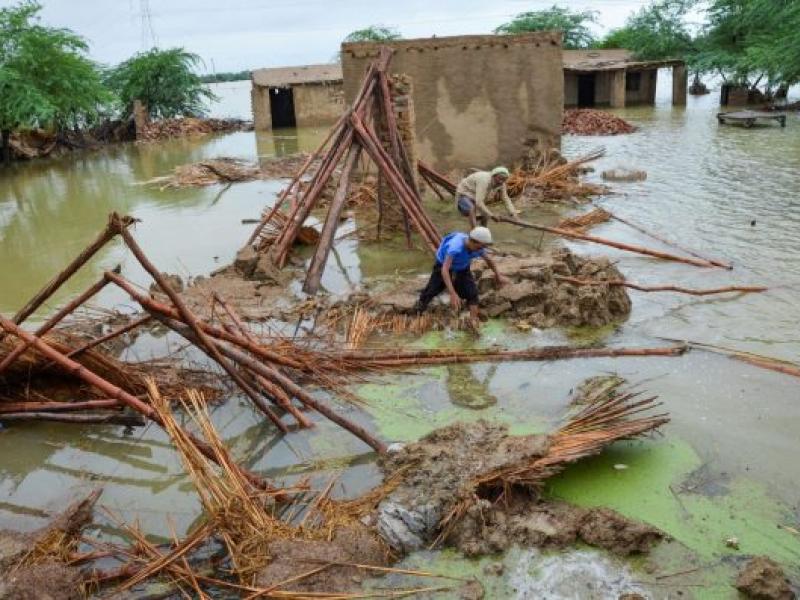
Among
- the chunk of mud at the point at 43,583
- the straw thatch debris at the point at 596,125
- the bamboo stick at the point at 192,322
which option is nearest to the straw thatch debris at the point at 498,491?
the bamboo stick at the point at 192,322

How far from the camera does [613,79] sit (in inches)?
1177

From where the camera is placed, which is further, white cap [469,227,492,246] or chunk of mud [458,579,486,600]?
white cap [469,227,492,246]

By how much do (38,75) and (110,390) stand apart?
21.2 m

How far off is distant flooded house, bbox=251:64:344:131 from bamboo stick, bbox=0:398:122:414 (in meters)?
23.8

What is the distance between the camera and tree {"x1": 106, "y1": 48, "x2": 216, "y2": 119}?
31672 millimetres

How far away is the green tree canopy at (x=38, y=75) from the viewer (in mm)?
19719

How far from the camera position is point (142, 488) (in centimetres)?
472

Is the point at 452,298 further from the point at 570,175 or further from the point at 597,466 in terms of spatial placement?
the point at 570,175

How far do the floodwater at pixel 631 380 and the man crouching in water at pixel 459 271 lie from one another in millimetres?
381

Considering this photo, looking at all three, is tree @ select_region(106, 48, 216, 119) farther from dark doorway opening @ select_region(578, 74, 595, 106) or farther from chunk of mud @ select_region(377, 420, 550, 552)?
chunk of mud @ select_region(377, 420, 550, 552)

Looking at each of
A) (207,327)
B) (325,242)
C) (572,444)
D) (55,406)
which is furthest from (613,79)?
(55,406)

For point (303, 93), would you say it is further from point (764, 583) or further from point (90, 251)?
point (764, 583)

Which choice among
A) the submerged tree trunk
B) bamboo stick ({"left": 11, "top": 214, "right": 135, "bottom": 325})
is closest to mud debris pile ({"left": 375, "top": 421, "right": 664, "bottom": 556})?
bamboo stick ({"left": 11, "top": 214, "right": 135, "bottom": 325})

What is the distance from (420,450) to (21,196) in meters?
15.9
